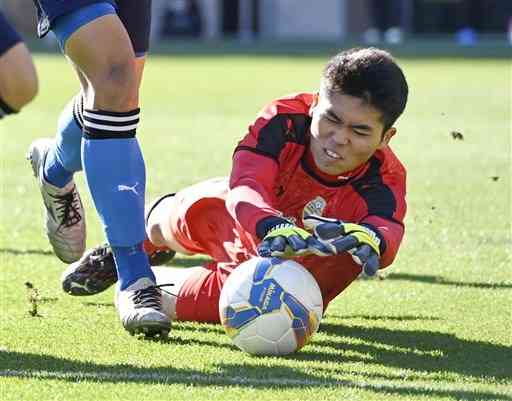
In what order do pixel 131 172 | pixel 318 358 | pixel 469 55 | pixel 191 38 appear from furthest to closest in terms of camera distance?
pixel 191 38
pixel 469 55
pixel 131 172
pixel 318 358

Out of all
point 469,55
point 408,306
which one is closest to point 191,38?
point 469,55

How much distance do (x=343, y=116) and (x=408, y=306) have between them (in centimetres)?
130

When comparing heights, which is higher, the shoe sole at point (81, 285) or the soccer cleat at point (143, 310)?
the soccer cleat at point (143, 310)

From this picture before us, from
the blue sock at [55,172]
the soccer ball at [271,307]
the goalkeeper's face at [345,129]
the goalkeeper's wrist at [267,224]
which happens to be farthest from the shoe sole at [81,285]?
the goalkeeper's face at [345,129]

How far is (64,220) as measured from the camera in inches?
249

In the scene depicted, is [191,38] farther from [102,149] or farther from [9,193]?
[102,149]

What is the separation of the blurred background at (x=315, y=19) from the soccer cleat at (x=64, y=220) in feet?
116

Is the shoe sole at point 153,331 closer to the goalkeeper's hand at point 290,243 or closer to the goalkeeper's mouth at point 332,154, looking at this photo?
the goalkeeper's hand at point 290,243

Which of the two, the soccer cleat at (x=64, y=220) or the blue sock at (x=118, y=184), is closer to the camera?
the blue sock at (x=118, y=184)

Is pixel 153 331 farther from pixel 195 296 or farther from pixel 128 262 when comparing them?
pixel 195 296

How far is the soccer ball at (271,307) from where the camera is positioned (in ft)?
16.6

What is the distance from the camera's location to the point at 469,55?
3162 centimetres

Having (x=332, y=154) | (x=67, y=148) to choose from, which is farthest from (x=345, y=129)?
(x=67, y=148)

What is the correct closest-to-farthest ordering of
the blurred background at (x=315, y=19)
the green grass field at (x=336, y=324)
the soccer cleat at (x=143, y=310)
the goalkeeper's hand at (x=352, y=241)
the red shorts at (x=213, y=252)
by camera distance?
the green grass field at (x=336, y=324) → the goalkeeper's hand at (x=352, y=241) → the soccer cleat at (x=143, y=310) → the red shorts at (x=213, y=252) → the blurred background at (x=315, y=19)
